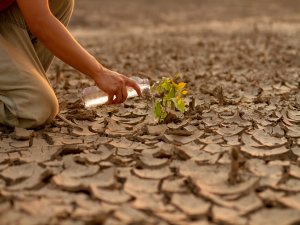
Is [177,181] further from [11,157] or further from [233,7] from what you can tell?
[233,7]

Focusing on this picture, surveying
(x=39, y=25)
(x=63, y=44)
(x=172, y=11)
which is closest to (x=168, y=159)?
(x=63, y=44)

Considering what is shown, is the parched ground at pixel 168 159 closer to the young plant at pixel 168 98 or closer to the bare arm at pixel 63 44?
the young plant at pixel 168 98

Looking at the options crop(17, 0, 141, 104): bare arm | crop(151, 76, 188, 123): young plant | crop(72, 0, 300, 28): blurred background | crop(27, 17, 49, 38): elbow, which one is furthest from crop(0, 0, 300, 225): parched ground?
crop(72, 0, 300, 28): blurred background

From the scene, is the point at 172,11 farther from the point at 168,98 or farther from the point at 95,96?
the point at 168,98

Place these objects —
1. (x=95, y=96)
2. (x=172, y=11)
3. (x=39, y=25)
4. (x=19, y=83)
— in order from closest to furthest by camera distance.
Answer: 1. (x=39, y=25)
2. (x=19, y=83)
3. (x=95, y=96)
4. (x=172, y=11)

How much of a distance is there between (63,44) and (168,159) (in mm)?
613

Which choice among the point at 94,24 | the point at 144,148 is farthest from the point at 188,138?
the point at 94,24

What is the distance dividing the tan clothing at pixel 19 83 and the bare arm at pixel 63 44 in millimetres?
Answer: 180

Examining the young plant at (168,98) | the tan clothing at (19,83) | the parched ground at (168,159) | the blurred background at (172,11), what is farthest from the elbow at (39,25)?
the blurred background at (172,11)

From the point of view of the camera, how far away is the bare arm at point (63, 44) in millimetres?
1798

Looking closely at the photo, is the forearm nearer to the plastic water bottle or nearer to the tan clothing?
the tan clothing

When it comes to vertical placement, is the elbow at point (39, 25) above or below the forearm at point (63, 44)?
above

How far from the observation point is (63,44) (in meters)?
1.85

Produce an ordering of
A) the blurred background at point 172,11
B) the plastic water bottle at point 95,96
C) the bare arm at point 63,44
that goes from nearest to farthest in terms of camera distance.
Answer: the bare arm at point 63,44 → the plastic water bottle at point 95,96 → the blurred background at point 172,11
